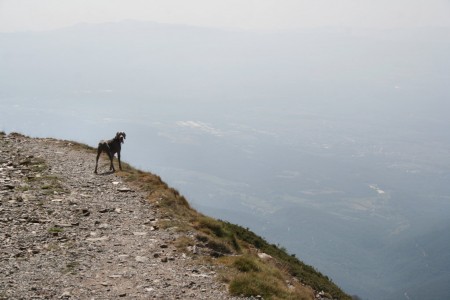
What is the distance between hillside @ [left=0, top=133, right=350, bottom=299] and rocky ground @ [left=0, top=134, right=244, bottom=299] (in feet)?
0.10

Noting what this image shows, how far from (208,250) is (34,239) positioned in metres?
5.85

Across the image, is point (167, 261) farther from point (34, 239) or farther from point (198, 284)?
point (34, 239)

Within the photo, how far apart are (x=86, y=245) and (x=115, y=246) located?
951 mm

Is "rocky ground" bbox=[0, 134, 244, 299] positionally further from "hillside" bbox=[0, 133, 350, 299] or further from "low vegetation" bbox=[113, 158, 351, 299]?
"low vegetation" bbox=[113, 158, 351, 299]

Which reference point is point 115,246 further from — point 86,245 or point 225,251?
point 225,251

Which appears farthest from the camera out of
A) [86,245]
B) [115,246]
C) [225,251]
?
[225,251]

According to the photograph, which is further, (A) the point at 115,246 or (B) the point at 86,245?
(A) the point at 115,246

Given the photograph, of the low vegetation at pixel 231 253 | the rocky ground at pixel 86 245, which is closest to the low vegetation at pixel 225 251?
the low vegetation at pixel 231 253

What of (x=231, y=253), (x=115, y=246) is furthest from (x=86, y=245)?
(x=231, y=253)

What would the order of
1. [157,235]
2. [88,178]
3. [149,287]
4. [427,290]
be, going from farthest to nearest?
[427,290]
[88,178]
[157,235]
[149,287]

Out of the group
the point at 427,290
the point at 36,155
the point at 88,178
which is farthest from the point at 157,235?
the point at 427,290

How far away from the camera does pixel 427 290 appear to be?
16975 cm

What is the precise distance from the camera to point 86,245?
572 inches

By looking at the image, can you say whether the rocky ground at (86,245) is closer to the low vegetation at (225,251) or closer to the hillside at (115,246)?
the hillside at (115,246)
